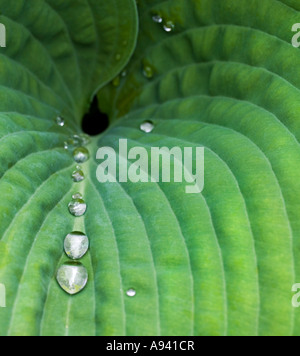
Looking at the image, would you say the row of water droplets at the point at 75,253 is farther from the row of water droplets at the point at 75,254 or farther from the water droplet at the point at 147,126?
the water droplet at the point at 147,126

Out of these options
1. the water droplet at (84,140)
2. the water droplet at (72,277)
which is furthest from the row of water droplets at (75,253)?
the water droplet at (84,140)

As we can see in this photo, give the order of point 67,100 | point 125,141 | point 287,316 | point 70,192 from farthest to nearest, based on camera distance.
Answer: point 67,100
point 125,141
point 70,192
point 287,316

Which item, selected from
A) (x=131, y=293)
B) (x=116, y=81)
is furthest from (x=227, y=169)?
(x=116, y=81)

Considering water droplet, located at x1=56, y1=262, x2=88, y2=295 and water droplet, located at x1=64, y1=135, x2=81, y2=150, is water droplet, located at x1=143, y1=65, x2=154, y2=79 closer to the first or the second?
water droplet, located at x1=64, y1=135, x2=81, y2=150

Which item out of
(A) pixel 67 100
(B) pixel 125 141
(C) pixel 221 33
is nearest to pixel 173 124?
(B) pixel 125 141
